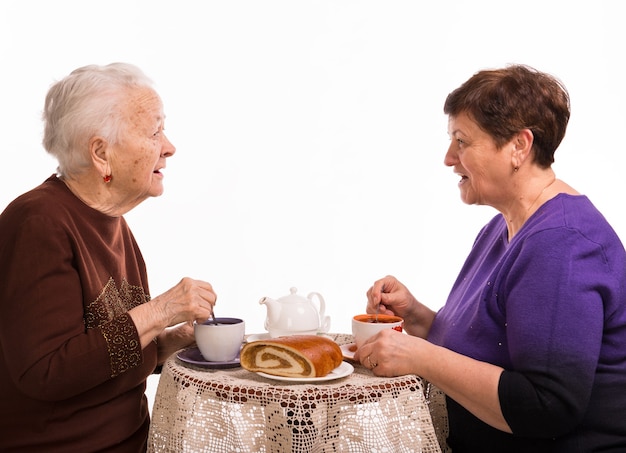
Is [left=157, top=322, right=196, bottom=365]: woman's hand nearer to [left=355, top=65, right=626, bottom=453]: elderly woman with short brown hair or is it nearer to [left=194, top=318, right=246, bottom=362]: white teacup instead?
[left=194, top=318, right=246, bottom=362]: white teacup

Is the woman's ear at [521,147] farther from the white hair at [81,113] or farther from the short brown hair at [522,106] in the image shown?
the white hair at [81,113]

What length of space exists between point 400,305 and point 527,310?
2.23 feet

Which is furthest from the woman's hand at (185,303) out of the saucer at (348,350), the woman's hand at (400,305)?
the woman's hand at (400,305)

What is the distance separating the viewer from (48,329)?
1738 mm

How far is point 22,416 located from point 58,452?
14cm

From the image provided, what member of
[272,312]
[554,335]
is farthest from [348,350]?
[554,335]

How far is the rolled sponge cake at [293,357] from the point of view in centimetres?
172

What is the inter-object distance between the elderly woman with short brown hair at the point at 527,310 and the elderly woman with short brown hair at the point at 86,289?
0.67 meters

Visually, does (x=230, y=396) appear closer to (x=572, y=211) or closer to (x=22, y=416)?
(x=22, y=416)

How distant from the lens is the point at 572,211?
175cm

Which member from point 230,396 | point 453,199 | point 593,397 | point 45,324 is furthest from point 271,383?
point 453,199

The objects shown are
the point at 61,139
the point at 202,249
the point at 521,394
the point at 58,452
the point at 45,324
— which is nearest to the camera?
the point at 521,394

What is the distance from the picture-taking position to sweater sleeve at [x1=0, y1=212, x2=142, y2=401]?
1729 millimetres

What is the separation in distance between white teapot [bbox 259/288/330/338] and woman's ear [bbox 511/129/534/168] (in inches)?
28.2
